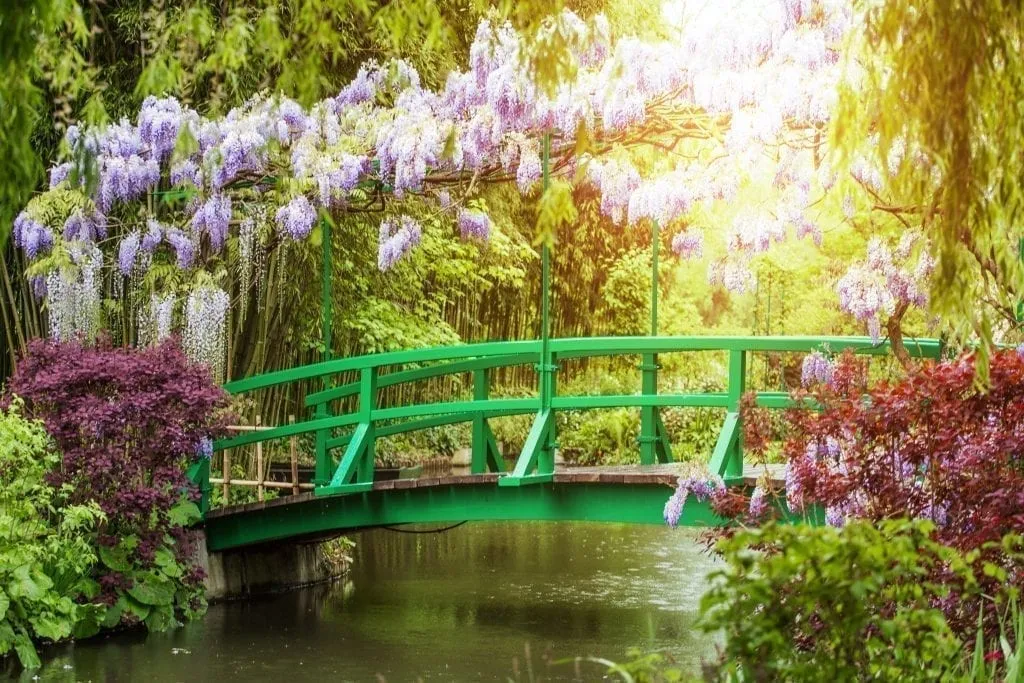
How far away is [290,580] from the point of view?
998cm

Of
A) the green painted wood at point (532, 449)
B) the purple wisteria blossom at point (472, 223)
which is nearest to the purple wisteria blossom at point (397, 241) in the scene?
the purple wisteria blossom at point (472, 223)

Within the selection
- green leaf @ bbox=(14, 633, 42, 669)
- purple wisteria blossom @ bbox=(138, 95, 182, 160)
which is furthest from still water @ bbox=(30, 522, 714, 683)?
purple wisteria blossom @ bbox=(138, 95, 182, 160)

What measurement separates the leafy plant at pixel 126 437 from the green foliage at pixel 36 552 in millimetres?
125

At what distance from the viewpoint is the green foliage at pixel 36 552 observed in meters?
7.34

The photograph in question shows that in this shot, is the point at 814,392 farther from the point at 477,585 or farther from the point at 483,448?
the point at 477,585

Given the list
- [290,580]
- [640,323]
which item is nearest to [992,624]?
[290,580]

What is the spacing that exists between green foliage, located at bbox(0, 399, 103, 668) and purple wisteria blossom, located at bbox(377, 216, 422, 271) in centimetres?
225

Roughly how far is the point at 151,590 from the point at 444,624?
4.94 feet

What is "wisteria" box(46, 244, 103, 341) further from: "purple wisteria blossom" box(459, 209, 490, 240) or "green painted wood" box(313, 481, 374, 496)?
"purple wisteria blossom" box(459, 209, 490, 240)

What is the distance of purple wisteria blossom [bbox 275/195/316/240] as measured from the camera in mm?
9156

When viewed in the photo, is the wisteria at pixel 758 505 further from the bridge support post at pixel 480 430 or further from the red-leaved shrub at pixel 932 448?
the bridge support post at pixel 480 430

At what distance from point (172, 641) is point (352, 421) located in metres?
1.40

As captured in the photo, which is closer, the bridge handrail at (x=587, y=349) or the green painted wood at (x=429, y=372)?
the bridge handrail at (x=587, y=349)

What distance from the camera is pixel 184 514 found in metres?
8.77
